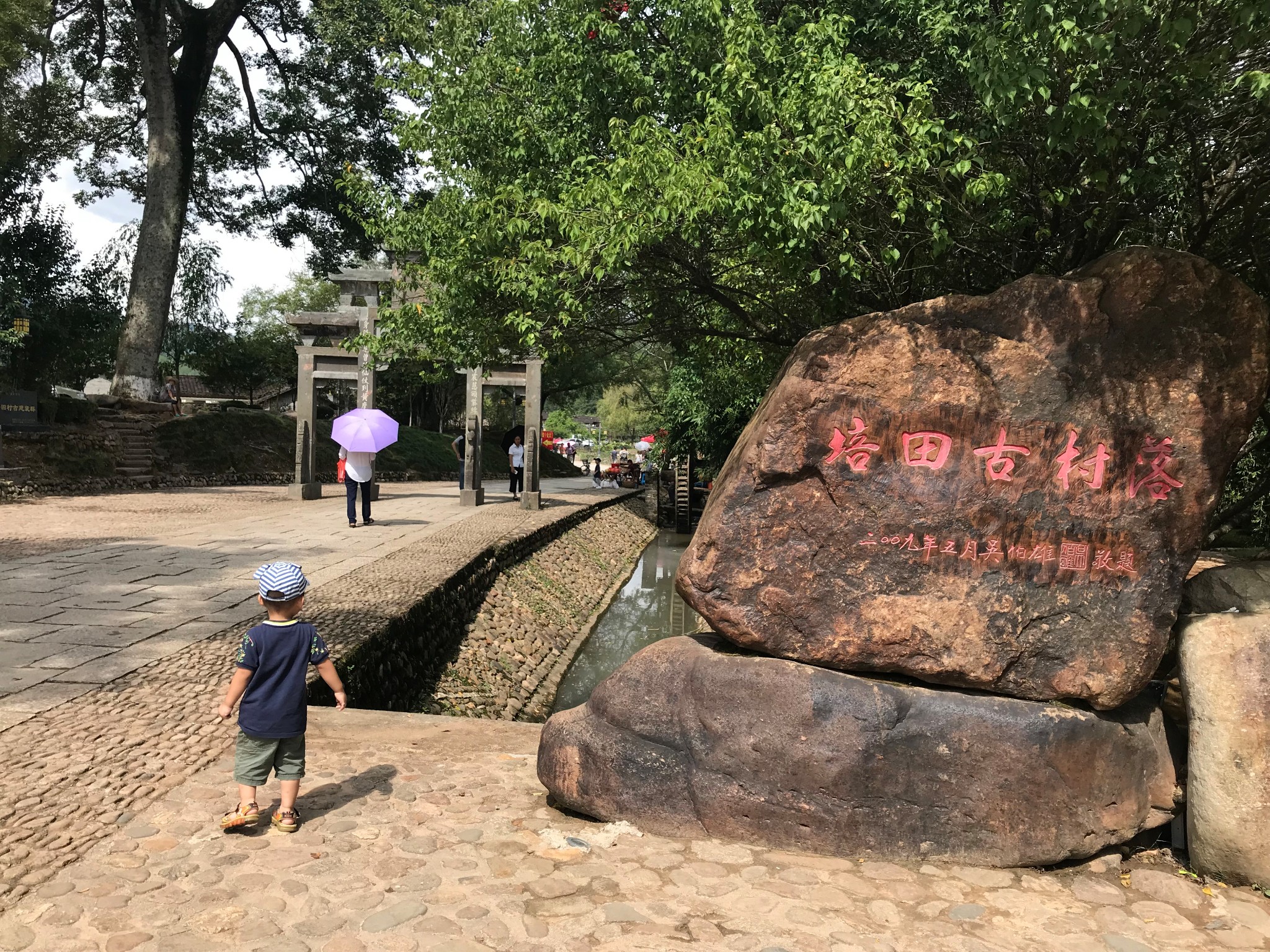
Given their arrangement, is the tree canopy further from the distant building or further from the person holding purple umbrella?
the distant building

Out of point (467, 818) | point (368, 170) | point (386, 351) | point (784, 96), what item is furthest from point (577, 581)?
point (368, 170)

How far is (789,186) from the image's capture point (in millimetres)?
5348

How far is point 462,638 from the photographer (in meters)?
8.86

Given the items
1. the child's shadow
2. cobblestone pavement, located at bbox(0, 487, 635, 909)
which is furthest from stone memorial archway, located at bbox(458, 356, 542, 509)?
the child's shadow

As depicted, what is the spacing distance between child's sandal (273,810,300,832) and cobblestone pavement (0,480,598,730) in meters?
1.69

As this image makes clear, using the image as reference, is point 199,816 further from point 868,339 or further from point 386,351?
point 386,351

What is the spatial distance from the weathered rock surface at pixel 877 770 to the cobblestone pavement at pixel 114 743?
1836 millimetres

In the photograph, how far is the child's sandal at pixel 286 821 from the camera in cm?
342

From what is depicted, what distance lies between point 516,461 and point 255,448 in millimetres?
7219

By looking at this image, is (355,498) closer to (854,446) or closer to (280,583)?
(280,583)

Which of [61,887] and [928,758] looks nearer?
[61,887]

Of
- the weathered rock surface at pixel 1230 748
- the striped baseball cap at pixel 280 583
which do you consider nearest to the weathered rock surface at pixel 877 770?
the weathered rock surface at pixel 1230 748

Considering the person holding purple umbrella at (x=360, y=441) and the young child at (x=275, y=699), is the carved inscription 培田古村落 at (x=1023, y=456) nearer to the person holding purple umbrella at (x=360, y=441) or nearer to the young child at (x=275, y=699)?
the young child at (x=275, y=699)

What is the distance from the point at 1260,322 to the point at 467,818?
3.74m
